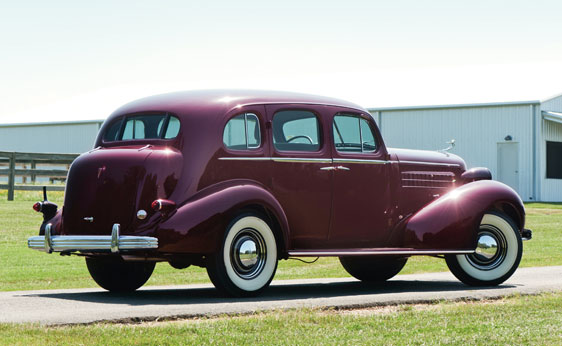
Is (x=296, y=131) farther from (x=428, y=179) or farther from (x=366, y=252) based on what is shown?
(x=428, y=179)

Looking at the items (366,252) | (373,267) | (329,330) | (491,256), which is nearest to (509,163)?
(373,267)

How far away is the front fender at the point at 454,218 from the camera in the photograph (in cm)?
1127

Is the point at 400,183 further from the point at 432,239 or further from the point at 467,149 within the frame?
the point at 467,149

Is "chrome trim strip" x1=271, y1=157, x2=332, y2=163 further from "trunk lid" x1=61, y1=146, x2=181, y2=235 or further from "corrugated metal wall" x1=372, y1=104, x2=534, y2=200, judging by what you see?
"corrugated metal wall" x1=372, y1=104, x2=534, y2=200

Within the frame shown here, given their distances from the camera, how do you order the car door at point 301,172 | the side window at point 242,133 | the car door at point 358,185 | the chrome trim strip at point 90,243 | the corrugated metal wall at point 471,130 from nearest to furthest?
the chrome trim strip at point 90,243
the side window at point 242,133
the car door at point 301,172
the car door at point 358,185
the corrugated metal wall at point 471,130

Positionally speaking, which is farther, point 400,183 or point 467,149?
point 467,149

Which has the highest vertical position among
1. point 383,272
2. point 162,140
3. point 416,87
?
point 416,87

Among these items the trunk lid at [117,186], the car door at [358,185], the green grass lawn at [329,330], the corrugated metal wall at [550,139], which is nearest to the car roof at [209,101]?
the car door at [358,185]

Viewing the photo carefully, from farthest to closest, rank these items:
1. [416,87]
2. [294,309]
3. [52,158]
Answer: [416,87], [52,158], [294,309]

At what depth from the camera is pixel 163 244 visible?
9203mm

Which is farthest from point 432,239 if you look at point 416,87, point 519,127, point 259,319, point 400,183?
point 416,87

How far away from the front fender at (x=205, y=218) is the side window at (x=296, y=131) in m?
0.90

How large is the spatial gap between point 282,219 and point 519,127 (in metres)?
29.2

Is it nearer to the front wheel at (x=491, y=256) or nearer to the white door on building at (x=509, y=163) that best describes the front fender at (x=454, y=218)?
the front wheel at (x=491, y=256)
